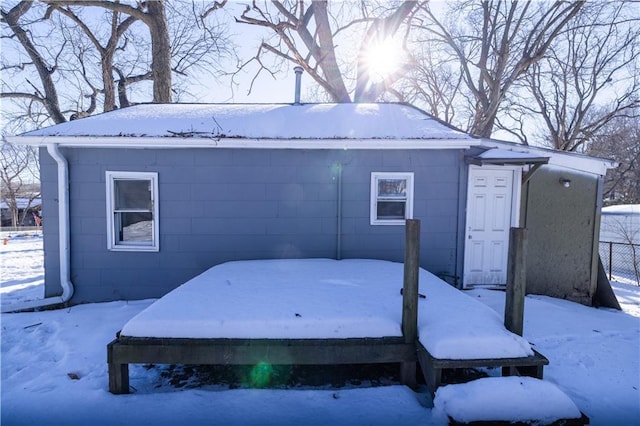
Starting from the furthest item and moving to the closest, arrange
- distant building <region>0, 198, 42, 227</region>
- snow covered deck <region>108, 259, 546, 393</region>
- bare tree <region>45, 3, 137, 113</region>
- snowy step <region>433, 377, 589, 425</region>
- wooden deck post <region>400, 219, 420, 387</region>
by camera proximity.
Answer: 1. distant building <region>0, 198, 42, 227</region>
2. bare tree <region>45, 3, 137, 113</region>
3. wooden deck post <region>400, 219, 420, 387</region>
4. snow covered deck <region>108, 259, 546, 393</region>
5. snowy step <region>433, 377, 589, 425</region>

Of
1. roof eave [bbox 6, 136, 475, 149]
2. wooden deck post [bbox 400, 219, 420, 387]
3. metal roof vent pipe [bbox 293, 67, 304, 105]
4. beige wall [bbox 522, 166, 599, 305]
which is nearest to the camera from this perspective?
wooden deck post [bbox 400, 219, 420, 387]

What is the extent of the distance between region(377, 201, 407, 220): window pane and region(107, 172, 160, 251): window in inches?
158

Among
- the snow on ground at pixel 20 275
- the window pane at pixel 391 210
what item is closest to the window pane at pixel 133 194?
the snow on ground at pixel 20 275

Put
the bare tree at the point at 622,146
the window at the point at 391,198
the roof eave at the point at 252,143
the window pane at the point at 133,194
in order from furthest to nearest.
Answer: the bare tree at the point at 622,146
the window at the point at 391,198
the window pane at the point at 133,194
the roof eave at the point at 252,143

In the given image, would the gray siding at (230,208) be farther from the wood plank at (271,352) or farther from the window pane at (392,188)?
the wood plank at (271,352)

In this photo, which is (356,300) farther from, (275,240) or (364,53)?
(364,53)

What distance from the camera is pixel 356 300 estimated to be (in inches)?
134

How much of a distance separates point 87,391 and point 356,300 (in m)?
2.72

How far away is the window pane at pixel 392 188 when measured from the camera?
5562mm

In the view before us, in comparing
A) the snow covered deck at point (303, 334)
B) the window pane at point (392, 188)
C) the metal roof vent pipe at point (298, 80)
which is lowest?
the snow covered deck at point (303, 334)

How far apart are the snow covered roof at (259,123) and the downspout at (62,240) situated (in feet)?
1.50

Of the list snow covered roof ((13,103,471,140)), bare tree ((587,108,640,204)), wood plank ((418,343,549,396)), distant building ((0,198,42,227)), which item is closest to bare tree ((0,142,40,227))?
distant building ((0,198,42,227))

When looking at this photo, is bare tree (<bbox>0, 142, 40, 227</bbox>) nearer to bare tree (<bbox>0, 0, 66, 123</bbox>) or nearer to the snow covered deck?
bare tree (<bbox>0, 0, 66, 123</bbox>)

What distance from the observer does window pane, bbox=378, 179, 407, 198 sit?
556 centimetres
